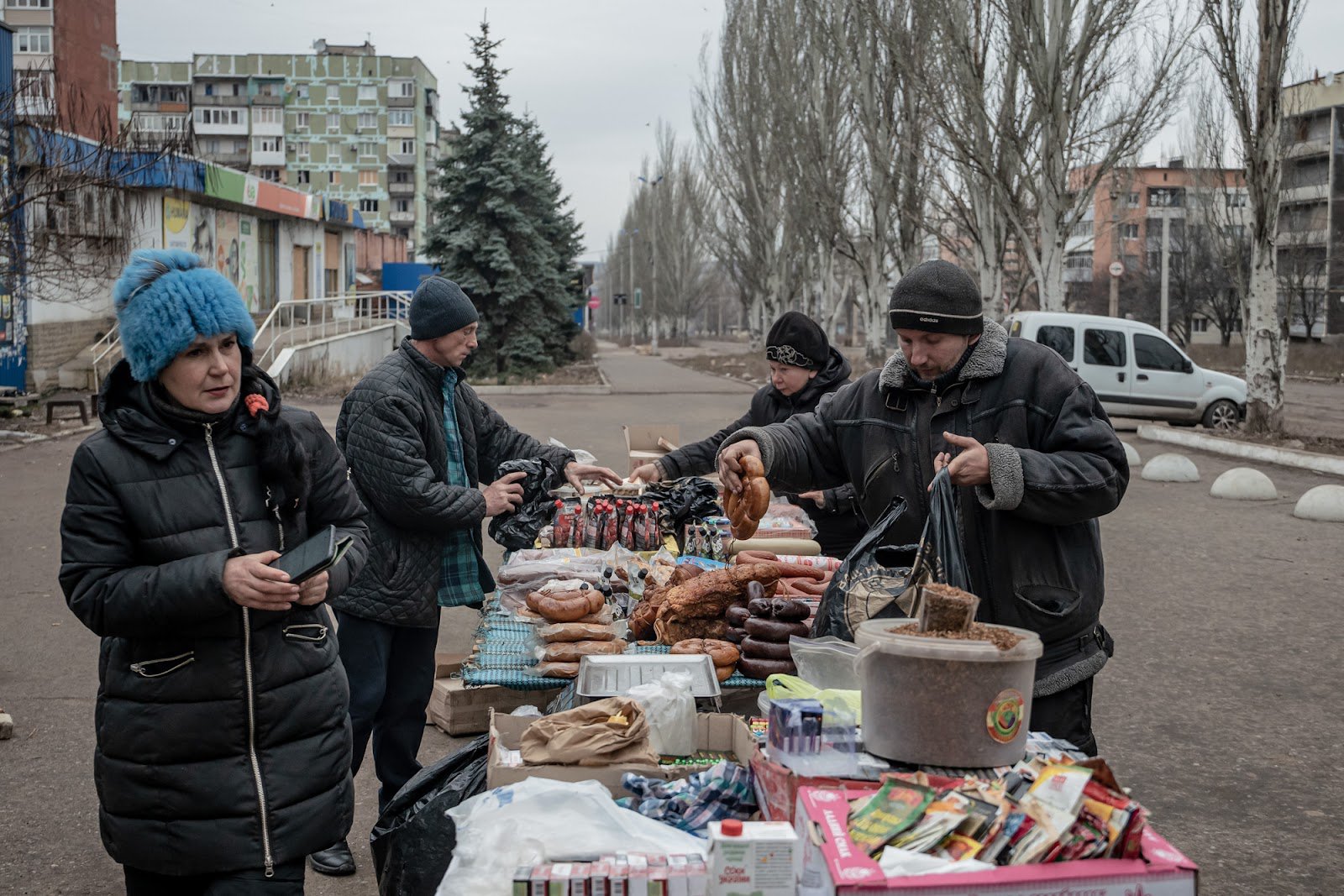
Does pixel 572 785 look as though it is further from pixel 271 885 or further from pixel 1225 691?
pixel 1225 691

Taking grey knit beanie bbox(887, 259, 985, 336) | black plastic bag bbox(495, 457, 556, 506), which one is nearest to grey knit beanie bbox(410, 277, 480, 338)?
black plastic bag bbox(495, 457, 556, 506)

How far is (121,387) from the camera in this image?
2775 mm

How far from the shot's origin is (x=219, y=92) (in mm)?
97500

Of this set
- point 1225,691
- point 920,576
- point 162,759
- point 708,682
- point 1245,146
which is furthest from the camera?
point 1245,146

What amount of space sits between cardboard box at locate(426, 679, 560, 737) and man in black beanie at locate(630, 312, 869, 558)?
4.30 feet

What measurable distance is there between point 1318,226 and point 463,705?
7307cm

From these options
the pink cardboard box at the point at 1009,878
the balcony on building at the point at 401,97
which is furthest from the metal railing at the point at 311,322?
the balcony on building at the point at 401,97

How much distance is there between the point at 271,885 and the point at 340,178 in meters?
97.9

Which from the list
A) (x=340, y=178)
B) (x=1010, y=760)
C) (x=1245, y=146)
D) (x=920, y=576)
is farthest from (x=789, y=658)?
(x=340, y=178)

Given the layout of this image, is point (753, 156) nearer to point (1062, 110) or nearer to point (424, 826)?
point (1062, 110)

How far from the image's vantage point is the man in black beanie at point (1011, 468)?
10.0 feet

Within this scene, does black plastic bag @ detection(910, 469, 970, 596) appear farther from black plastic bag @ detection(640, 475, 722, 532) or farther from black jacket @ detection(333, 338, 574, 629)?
black plastic bag @ detection(640, 475, 722, 532)

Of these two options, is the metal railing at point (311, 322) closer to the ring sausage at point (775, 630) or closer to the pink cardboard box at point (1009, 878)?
the ring sausage at point (775, 630)

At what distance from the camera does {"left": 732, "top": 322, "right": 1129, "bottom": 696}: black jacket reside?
305 centimetres
